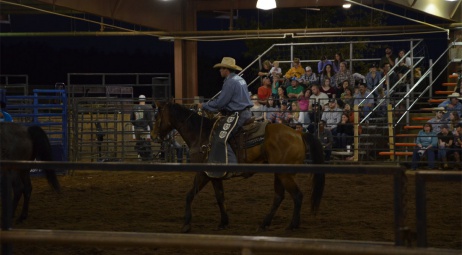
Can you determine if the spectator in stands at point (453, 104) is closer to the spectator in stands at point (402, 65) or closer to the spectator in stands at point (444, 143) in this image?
the spectator in stands at point (444, 143)

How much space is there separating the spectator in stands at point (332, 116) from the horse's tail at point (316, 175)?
8153 mm

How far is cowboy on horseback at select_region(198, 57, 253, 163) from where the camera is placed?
8.83m

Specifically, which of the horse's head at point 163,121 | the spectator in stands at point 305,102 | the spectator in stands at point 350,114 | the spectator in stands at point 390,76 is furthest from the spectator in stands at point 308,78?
the horse's head at point 163,121

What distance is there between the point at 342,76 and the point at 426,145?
339cm

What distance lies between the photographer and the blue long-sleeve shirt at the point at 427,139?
16141 millimetres

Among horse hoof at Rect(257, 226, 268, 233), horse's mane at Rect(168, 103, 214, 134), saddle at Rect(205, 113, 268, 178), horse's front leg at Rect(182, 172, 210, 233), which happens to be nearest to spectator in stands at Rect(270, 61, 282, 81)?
horse's mane at Rect(168, 103, 214, 134)

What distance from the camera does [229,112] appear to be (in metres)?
9.02

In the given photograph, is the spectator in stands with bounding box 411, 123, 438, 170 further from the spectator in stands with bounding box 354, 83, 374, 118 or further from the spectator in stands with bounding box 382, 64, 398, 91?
the spectator in stands with bounding box 382, 64, 398, 91

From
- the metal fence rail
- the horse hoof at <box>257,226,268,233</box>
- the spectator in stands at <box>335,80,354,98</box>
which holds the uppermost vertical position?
the spectator in stands at <box>335,80,354,98</box>

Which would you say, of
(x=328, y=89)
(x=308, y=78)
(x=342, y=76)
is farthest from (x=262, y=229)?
(x=308, y=78)

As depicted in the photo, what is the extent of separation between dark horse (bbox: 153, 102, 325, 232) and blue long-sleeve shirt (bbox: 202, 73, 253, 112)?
348mm

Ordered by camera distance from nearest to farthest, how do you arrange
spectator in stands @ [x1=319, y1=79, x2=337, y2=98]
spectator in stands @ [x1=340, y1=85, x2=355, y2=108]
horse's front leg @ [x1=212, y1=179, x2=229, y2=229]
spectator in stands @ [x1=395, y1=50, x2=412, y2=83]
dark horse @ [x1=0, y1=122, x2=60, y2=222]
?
horse's front leg @ [x1=212, y1=179, x2=229, y2=229] → dark horse @ [x1=0, y1=122, x2=60, y2=222] → spectator in stands @ [x1=340, y1=85, x2=355, y2=108] → spectator in stands @ [x1=319, y1=79, x2=337, y2=98] → spectator in stands @ [x1=395, y1=50, x2=412, y2=83]

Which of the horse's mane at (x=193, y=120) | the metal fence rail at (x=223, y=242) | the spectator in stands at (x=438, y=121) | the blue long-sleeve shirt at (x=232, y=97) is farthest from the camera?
the spectator in stands at (x=438, y=121)

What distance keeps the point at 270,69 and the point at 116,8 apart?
6434mm
